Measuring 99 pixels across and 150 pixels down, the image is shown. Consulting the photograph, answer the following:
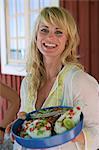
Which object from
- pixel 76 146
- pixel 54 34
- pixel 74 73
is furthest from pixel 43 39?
pixel 76 146

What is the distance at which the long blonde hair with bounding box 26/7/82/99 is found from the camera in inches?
46.5

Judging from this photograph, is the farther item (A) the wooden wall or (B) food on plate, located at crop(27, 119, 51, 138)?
(A) the wooden wall

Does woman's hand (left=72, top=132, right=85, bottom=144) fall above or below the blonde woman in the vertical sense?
below

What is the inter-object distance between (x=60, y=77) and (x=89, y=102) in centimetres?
18

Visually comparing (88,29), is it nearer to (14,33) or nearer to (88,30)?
(88,30)

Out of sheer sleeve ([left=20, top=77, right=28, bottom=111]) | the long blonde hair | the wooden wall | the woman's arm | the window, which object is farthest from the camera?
the window

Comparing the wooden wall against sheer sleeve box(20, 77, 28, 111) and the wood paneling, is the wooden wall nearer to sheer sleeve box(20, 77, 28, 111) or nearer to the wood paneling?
the wood paneling

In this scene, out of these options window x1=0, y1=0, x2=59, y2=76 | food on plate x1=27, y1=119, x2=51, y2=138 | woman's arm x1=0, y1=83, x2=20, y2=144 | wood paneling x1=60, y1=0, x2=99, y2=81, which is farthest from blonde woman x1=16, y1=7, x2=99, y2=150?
window x1=0, y1=0, x2=59, y2=76

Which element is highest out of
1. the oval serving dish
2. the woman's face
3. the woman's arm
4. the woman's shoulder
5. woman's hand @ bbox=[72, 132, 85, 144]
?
the woman's face

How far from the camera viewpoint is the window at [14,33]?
4.05 metres

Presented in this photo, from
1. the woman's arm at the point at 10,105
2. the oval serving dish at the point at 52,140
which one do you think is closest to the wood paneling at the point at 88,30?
the woman's arm at the point at 10,105

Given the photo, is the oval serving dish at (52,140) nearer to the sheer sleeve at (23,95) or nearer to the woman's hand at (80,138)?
the woman's hand at (80,138)

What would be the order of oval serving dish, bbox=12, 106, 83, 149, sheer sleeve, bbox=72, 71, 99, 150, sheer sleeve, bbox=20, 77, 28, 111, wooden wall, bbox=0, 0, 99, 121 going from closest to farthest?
1. oval serving dish, bbox=12, 106, 83, 149
2. sheer sleeve, bbox=72, 71, 99, 150
3. sheer sleeve, bbox=20, 77, 28, 111
4. wooden wall, bbox=0, 0, 99, 121

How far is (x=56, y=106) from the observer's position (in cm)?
112
